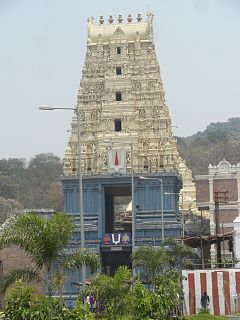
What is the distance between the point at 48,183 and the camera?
472 ft

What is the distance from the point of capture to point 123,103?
73.9 metres

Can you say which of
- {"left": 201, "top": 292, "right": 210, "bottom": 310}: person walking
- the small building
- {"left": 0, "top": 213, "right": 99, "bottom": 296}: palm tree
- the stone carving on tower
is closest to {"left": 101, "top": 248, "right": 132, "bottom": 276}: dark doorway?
the stone carving on tower

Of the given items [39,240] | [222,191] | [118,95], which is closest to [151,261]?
[39,240]

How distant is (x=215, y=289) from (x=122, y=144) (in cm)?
2344

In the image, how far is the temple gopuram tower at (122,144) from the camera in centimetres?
7069

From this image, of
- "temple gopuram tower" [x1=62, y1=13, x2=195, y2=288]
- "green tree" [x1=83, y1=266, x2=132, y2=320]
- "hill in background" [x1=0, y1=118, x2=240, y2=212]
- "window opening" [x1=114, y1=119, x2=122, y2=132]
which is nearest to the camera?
"green tree" [x1=83, y1=266, x2=132, y2=320]

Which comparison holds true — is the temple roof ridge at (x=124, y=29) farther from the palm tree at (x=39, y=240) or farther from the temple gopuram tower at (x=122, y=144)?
the palm tree at (x=39, y=240)

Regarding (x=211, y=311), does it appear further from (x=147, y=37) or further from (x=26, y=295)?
(x=147, y=37)

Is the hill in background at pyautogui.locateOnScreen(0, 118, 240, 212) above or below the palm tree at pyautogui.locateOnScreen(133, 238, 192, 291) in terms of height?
above

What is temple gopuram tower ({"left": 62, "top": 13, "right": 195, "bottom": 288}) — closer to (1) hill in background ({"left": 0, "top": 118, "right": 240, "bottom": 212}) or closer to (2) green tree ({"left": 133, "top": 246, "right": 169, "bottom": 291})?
(2) green tree ({"left": 133, "top": 246, "right": 169, "bottom": 291})

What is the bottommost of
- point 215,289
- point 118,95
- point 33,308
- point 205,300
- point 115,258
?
point 33,308

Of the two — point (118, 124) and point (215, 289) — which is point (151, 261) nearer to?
point (215, 289)

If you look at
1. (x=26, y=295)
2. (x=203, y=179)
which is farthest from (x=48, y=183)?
(x=26, y=295)

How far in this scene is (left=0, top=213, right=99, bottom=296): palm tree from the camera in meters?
28.4
